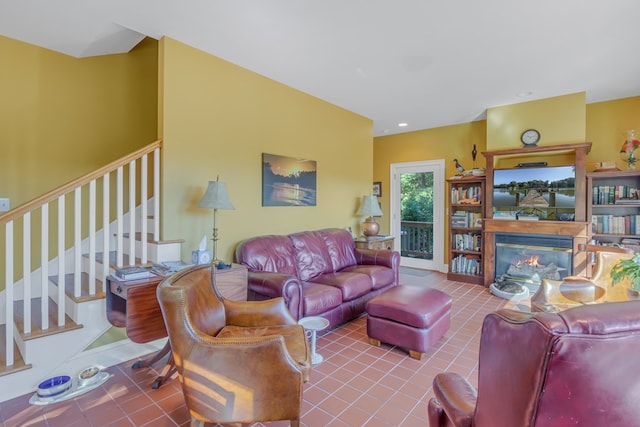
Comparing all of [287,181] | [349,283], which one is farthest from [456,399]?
[287,181]

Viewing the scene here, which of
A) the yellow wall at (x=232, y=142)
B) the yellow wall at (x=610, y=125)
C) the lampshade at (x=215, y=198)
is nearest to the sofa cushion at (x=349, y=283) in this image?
the yellow wall at (x=232, y=142)

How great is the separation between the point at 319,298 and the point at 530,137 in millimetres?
3819

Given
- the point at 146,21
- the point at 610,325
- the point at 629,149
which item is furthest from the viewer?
the point at 629,149

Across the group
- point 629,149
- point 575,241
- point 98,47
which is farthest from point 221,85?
point 629,149

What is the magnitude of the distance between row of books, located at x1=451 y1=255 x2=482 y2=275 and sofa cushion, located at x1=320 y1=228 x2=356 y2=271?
2.02m

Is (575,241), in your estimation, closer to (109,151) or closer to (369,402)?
(369,402)

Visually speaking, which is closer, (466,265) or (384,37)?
(384,37)

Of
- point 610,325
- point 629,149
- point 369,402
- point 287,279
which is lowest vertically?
point 369,402

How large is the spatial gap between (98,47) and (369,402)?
4017 mm

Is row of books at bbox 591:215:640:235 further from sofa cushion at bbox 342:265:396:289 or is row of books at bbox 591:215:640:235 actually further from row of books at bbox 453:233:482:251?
sofa cushion at bbox 342:265:396:289

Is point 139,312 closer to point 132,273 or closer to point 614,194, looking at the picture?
point 132,273

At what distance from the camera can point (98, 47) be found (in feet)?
10.3

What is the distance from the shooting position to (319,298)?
9.41ft

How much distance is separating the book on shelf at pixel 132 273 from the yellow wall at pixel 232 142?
21.7 inches
